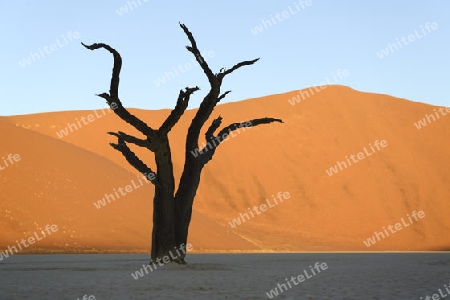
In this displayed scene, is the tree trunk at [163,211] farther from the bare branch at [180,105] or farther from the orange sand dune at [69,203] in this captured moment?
the orange sand dune at [69,203]

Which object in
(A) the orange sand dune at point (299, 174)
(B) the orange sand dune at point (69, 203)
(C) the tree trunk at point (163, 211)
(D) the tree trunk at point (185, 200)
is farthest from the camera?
(A) the orange sand dune at point (299, 174)

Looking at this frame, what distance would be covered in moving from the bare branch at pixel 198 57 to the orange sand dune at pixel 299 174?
20985 mm

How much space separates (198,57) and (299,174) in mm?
46938

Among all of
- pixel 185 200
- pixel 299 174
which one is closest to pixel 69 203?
pixel 185 200

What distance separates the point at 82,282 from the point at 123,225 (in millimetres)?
29844

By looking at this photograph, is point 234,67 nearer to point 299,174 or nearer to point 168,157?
point 168,157

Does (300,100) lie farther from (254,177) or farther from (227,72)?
(227,72)

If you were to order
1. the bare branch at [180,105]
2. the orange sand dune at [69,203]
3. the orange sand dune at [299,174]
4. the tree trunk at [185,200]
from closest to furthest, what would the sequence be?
the bare branch at [180,105], the tree trunk at [185,200], the orange sand dune at [69,203], the orange sand dune at [299,174]

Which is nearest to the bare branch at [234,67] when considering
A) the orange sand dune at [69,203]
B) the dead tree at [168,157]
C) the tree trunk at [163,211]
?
the dead tree at [168,157]

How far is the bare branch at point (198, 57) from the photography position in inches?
885

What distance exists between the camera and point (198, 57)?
2267cm

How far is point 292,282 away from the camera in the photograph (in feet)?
48.4

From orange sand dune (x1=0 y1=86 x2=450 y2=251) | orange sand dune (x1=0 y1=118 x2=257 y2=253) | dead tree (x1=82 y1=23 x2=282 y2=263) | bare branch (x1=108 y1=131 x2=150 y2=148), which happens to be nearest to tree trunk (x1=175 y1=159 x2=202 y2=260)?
dead tree (x1=82 y1=23 x2=282 y2=263)

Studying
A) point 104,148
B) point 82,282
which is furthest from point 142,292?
point 104,148
